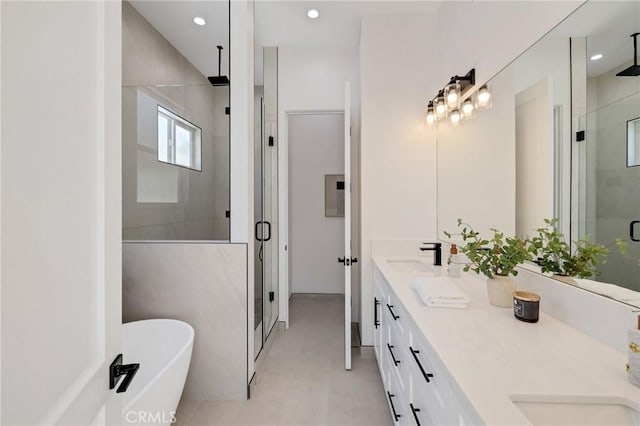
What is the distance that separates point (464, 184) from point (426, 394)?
60.6 inches

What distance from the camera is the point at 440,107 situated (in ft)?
7.59

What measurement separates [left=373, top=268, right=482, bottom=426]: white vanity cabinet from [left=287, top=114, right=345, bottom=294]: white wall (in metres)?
2.12

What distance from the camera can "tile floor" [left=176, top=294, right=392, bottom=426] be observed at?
182 cm

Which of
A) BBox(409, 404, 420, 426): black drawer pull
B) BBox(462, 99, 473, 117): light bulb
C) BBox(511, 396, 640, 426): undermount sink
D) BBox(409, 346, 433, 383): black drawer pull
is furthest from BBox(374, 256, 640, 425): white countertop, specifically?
BBox(462, 99, 473, 117): light bulb

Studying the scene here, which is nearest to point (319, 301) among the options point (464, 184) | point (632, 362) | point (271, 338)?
point (271, 338)

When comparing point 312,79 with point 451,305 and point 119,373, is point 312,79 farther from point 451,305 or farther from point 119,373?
point 119,373

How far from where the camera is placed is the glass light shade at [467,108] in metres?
2.07

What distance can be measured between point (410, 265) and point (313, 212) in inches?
82.1

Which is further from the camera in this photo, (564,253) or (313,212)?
(313,212)

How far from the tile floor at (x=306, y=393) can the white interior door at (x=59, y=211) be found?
4.22ft

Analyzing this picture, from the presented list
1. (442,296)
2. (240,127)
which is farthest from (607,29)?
(240,127)

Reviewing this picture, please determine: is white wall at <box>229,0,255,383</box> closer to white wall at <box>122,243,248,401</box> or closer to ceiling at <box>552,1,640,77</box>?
white wall at <box>122,243,248,401</box>

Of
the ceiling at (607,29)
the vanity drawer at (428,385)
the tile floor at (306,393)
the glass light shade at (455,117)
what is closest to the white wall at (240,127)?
the tile floor at (306,393)

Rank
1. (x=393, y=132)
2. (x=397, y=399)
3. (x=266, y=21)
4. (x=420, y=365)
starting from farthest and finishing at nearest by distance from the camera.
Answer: (x=266, y=21)
(x=393, y=132)
(x=397, y=399)
(x=420, y=365)
